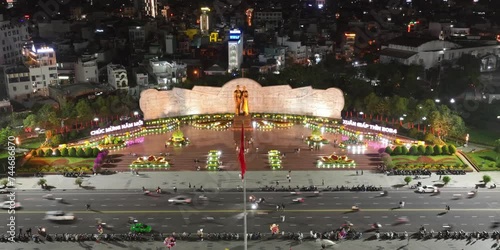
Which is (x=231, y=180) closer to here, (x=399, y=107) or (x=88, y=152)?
(x=88, y=152)

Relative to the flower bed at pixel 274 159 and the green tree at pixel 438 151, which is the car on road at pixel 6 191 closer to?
the flower bed at pixel 274 159

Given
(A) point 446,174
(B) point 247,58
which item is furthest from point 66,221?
(B) point 247,58

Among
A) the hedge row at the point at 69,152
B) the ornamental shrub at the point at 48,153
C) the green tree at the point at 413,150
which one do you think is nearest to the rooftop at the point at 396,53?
the green tree at the point at 413,150

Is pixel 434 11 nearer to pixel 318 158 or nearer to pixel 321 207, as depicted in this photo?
pixel 318 158

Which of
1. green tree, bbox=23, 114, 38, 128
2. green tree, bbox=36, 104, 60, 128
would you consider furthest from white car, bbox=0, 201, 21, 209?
green tree, bbox=36, 104, 60, 128

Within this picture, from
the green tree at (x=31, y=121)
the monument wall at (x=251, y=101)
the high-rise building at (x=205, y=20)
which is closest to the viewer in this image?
the green tree at (x=31, y=121)

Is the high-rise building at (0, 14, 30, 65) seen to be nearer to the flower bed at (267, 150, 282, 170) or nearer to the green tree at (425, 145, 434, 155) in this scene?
the flower bed at (267, 150, 282, 170)

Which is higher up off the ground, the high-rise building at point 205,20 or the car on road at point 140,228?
the high-rise building at point 205,20
